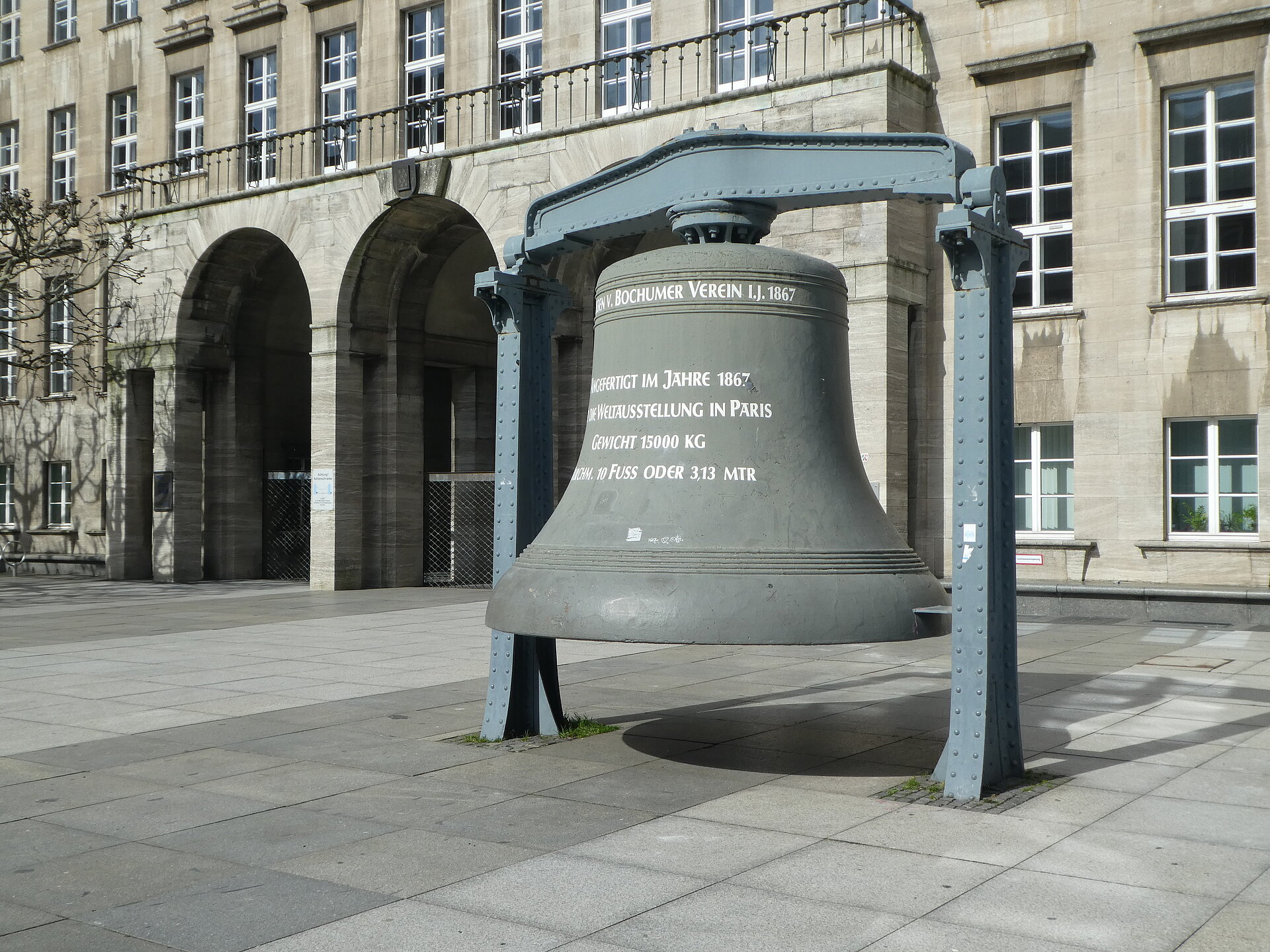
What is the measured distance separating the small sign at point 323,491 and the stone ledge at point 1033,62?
12635mm

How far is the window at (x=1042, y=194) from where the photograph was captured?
1902cm

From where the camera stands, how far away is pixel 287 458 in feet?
94.9

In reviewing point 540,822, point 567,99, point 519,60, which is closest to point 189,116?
point 519,60

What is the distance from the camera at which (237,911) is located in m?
4.75

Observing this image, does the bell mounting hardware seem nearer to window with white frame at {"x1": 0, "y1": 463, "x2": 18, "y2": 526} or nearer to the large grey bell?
the large grey bell

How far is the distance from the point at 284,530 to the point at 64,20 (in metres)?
14.3

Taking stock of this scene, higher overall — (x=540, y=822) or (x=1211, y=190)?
(x=1211, y=190)

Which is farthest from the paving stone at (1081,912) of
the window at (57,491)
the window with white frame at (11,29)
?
the window with white frame at (11,29)

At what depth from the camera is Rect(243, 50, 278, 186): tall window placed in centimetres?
2695

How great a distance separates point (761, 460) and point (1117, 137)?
14.1 m

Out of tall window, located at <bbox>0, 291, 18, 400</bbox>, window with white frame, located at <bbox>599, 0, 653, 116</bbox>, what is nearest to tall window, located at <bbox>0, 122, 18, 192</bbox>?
tall window, located at <bbox>0, 291, 18, 400</bbox>

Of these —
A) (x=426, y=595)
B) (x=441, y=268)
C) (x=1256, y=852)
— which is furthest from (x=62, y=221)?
(x=1256, y=852)

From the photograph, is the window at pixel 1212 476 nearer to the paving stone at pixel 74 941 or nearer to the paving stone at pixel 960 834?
the paving stone at pixel 960 834

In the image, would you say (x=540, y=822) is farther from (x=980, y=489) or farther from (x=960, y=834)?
(x=980, y=489)
